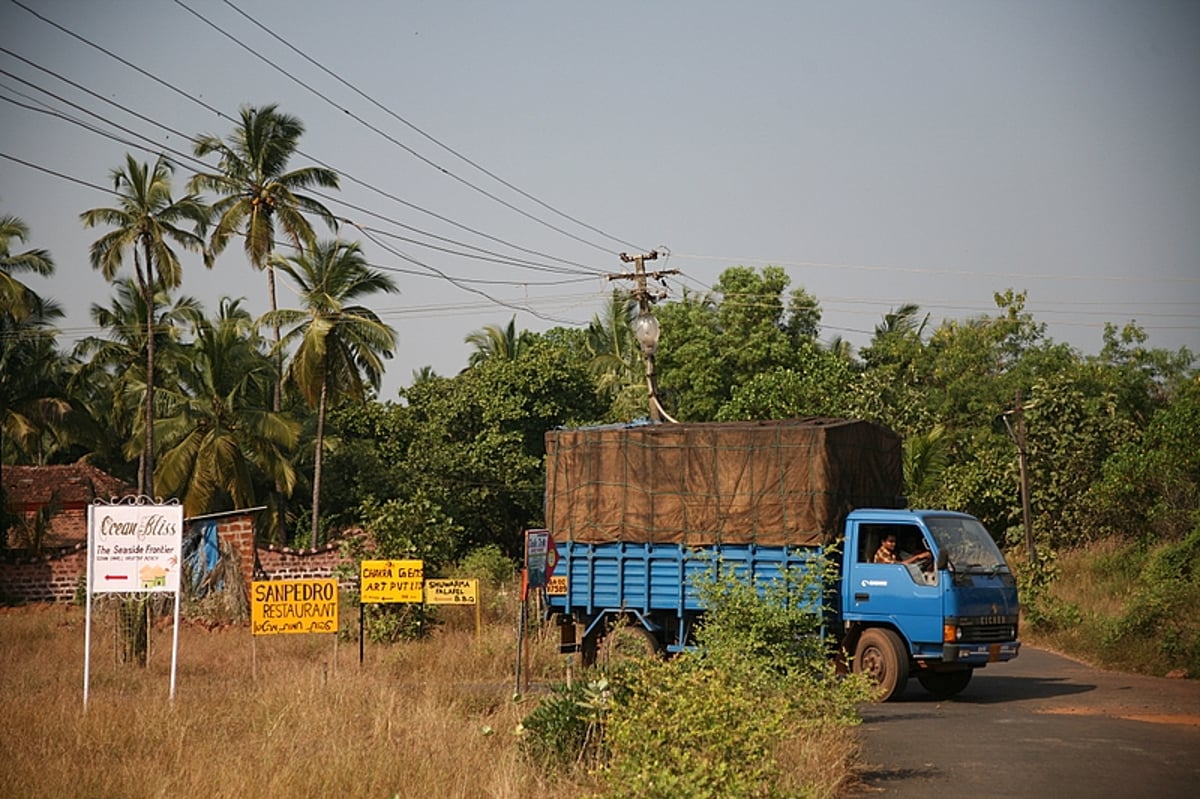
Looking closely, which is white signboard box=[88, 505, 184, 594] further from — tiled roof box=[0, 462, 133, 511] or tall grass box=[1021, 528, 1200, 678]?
tiled roof box=[0, 462, 133, 511]

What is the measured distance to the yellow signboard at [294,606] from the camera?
1770 centimetres

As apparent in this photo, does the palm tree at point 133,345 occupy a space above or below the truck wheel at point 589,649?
above

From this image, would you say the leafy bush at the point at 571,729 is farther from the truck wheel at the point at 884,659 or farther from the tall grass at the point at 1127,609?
the tall grass at the point at 1127,609

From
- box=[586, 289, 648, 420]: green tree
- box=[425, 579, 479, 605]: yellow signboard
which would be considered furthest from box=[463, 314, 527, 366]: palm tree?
box=[425, 579, 479, 605]: yellow signboard

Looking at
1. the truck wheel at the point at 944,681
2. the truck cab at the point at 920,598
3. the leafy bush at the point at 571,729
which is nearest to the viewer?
the leafy bush at the point at 571,729

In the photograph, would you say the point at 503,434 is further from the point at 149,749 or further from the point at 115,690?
the point at 149,749

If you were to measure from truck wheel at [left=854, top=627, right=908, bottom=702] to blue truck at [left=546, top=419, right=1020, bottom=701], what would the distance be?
2 cm

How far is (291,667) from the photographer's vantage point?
1869 cm

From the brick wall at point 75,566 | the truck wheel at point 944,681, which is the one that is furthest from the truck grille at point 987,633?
the brick wall at point 75,566

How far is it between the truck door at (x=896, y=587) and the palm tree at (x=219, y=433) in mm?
26697

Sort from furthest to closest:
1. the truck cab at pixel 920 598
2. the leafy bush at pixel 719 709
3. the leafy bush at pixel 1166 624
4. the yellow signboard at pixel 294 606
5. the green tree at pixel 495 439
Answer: the green tree at pixel 495 439 → the leafy bush at pixel 1166 624 → the yellow signboard at pixel 294 606 → the truck cab at pixel 920 598 → the leafy bush at pixel 719 709

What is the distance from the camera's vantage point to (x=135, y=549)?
16188 millimetres

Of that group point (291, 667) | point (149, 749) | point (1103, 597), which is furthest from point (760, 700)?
point (1103, 597)

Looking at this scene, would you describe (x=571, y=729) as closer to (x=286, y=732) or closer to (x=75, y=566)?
(x=286, y=732)
